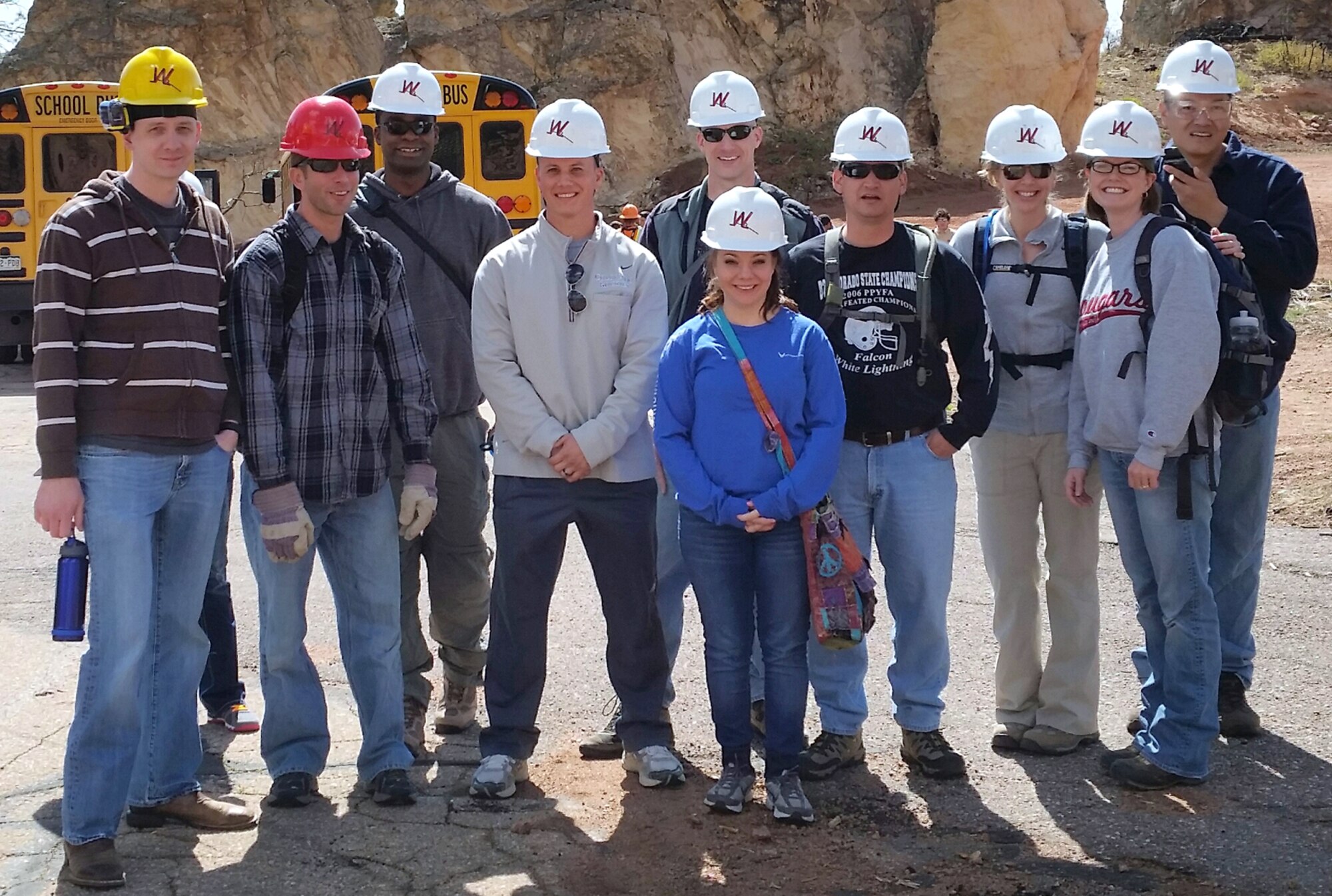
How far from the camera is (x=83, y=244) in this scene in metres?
4.17

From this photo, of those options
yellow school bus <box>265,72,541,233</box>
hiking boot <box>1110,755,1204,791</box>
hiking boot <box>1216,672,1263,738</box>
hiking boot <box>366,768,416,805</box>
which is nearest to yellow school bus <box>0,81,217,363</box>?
yellow school bus <box>265,72,541,233</box>

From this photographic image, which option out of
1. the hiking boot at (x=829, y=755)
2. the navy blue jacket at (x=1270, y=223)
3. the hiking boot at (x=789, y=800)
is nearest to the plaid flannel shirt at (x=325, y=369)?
the hiking boot at (x=789, y=800)

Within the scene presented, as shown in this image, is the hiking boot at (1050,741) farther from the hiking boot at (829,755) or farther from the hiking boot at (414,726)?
the hiking boot at (414,726)

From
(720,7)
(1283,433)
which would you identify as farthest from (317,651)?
(720,7)

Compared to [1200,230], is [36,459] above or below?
below

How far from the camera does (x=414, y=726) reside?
17.9ft

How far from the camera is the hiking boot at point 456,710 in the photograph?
18.6 feet

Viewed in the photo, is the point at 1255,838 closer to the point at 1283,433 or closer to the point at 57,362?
the point at 57,362

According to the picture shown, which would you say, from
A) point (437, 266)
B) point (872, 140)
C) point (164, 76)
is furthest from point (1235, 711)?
point (164, 76)

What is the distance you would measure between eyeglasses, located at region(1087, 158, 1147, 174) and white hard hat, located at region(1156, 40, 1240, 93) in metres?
0.69

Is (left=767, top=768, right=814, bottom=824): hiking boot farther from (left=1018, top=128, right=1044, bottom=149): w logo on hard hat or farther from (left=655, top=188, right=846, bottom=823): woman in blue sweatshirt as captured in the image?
(left=1018, top=128, right=1044, bottom=149): w logo on hard hat

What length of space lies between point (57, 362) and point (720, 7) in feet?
95.6

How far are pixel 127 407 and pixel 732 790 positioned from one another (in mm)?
2253

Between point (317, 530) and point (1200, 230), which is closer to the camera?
point (317, 530)
